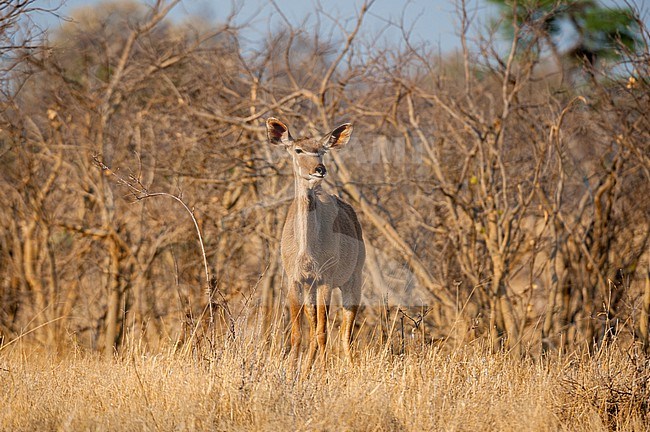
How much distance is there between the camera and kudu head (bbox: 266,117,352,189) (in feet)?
22.2

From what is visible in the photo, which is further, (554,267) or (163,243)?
(163,243)

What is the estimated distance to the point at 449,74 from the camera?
13.8 m

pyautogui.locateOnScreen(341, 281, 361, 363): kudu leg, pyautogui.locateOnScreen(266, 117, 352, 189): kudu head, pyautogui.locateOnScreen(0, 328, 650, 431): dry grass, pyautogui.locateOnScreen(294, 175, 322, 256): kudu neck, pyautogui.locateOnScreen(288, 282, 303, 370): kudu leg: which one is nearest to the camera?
pyautogui.locateOnScreen(0, 328, 650, 431): dry grass

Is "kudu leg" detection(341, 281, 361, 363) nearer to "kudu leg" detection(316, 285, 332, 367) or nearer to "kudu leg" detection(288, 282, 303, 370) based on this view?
"kudu leg" detection(316, 285, 332, 367)

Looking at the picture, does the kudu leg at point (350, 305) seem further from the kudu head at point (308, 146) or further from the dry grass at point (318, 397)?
the dry grass at point (318, 397)

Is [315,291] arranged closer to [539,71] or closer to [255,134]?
[255,134]

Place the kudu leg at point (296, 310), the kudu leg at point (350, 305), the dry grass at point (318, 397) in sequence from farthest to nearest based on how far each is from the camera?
the kudu leg at point (350, 305) < the kudu leg at point (296, 310) < the dry grass at point (318, 397)

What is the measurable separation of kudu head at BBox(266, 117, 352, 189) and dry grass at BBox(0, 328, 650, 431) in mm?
1700

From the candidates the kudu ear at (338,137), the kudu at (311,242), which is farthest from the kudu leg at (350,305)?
the kudu ear at (338,137)

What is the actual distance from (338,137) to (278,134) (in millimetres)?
519

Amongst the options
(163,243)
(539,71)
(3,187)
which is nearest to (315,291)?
(163,243)

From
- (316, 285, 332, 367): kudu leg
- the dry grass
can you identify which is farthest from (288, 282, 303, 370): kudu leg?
the dry grass

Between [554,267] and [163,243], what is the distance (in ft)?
17.1

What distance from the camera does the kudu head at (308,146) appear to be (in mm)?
6774
